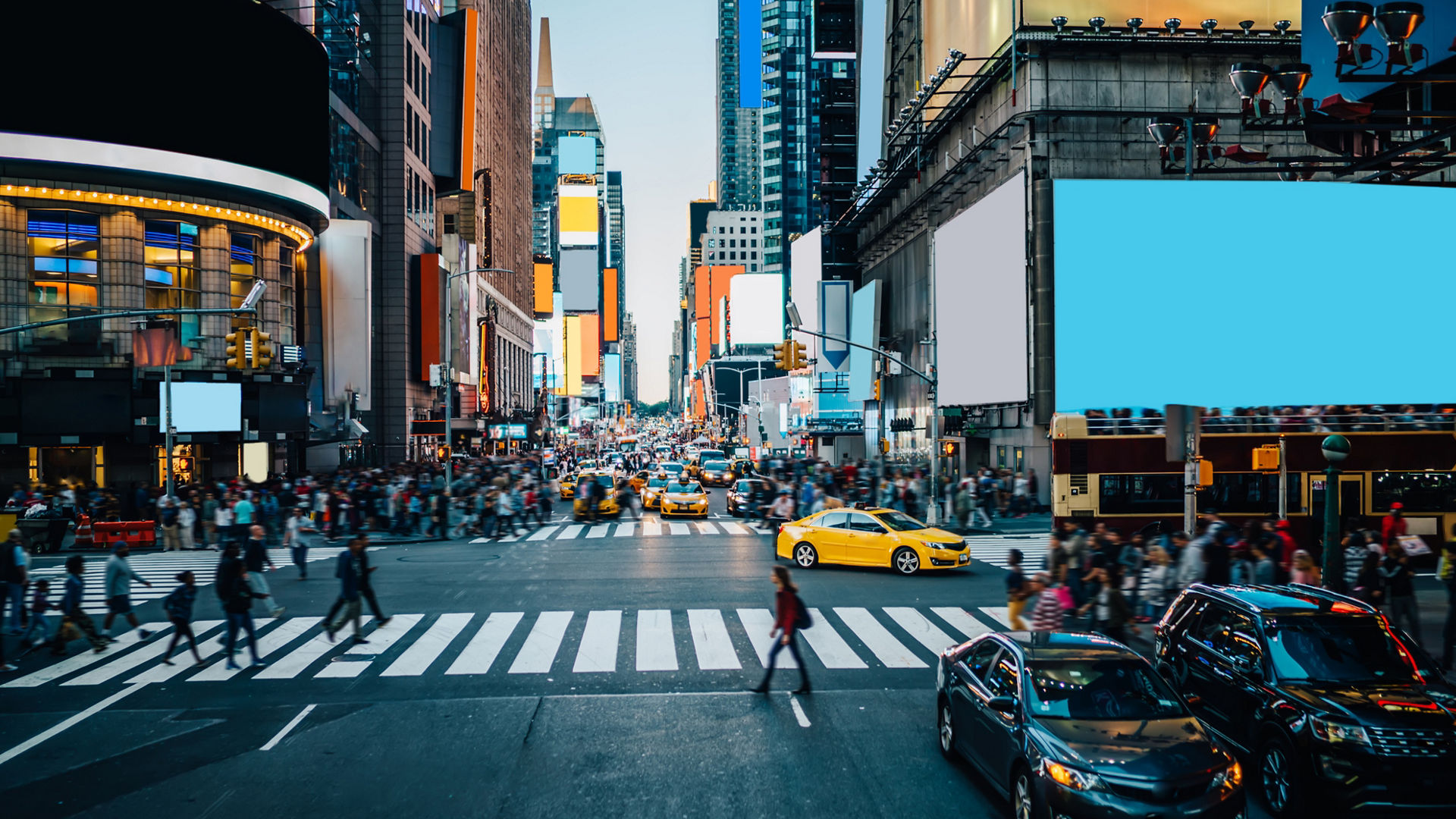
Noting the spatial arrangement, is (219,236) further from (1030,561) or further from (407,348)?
(1030,561)

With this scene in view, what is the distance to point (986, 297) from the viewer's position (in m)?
46.7

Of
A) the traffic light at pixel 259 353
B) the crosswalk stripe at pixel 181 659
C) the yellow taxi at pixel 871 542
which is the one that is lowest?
the crosswalk stripe at pixel 181 659

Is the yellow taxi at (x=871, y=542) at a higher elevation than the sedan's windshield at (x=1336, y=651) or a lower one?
lower

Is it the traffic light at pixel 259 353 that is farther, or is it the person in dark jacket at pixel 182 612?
the traffic light at pixel 259 353

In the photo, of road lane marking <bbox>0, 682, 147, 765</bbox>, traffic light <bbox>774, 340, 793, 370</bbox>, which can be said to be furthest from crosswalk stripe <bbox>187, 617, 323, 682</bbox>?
traffic light <bbox>774, 340, 793, 370</bbox>

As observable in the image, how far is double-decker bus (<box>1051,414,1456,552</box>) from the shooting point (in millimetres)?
23219

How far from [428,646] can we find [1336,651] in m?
11.7

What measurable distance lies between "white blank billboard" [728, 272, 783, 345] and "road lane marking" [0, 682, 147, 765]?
128 meters

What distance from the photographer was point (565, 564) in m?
23.8

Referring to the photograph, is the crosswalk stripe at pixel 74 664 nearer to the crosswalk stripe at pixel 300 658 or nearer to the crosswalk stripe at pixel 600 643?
the crosswalk stripe at pixel 300 658

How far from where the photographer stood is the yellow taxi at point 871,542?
21844 mm

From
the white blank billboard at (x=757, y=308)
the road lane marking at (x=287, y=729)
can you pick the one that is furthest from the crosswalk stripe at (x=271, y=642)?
the white blank billboard at (x=757, y=308)

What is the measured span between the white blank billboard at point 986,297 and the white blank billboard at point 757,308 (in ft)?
286

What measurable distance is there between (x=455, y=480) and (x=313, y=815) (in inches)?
1357
